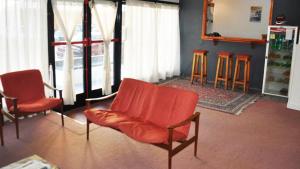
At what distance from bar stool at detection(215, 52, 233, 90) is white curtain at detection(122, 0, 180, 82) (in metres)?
1.22

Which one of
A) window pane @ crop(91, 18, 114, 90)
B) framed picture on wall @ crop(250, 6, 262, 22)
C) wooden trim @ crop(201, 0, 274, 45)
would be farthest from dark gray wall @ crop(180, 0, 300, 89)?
window pane @ crop(91, 18, 114, 90)

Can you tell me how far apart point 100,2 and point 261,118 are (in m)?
3.44

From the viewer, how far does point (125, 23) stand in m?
5.87

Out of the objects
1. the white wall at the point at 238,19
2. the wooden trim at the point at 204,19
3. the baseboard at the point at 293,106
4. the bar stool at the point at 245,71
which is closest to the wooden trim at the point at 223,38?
the wooden trim at the point at 204,19

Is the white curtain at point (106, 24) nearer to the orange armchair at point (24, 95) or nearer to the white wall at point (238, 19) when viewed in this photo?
the orange armchair at point (24, 95)

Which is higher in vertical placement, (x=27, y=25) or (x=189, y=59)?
(x=27, y=25)

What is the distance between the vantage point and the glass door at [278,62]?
232 inches

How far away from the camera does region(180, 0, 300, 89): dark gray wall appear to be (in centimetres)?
598

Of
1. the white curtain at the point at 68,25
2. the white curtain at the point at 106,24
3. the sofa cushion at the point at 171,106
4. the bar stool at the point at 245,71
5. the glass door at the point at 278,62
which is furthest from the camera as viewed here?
the bar stool at the point at 245,71

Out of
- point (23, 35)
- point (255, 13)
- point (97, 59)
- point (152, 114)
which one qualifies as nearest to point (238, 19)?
point (255, 13)

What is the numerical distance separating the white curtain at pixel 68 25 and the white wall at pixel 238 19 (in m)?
3.72

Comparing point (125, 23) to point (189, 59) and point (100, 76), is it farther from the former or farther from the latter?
point (189, 59)

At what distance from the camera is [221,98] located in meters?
5.88

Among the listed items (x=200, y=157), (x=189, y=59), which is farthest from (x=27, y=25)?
(x=189, y=59)
